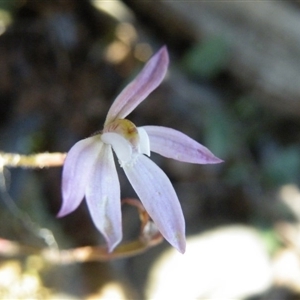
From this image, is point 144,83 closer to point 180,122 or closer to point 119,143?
point 119,143

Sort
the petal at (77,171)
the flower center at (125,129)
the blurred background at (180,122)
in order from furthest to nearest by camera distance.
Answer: the blurred background at (180,122) → the flower center at (125,129) → the petal at (77,171)

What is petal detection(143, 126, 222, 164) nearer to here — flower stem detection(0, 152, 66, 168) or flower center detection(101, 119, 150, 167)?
flower center detection(101, 119, 150, 167)

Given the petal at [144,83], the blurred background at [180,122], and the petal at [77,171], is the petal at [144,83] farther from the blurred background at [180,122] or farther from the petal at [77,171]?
the blurred background at [180,122]

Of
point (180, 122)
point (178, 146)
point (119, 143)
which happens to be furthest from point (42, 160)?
point (180, 122)

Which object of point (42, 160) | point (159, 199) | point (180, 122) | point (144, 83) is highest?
point (144, 83)

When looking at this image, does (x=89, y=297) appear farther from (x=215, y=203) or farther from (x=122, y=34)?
(x=122, y=34)

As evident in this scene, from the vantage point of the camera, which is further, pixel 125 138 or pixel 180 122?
pixel 180 122

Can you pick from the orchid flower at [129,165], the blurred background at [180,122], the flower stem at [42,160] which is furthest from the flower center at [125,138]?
the blurred background at [180,122]
